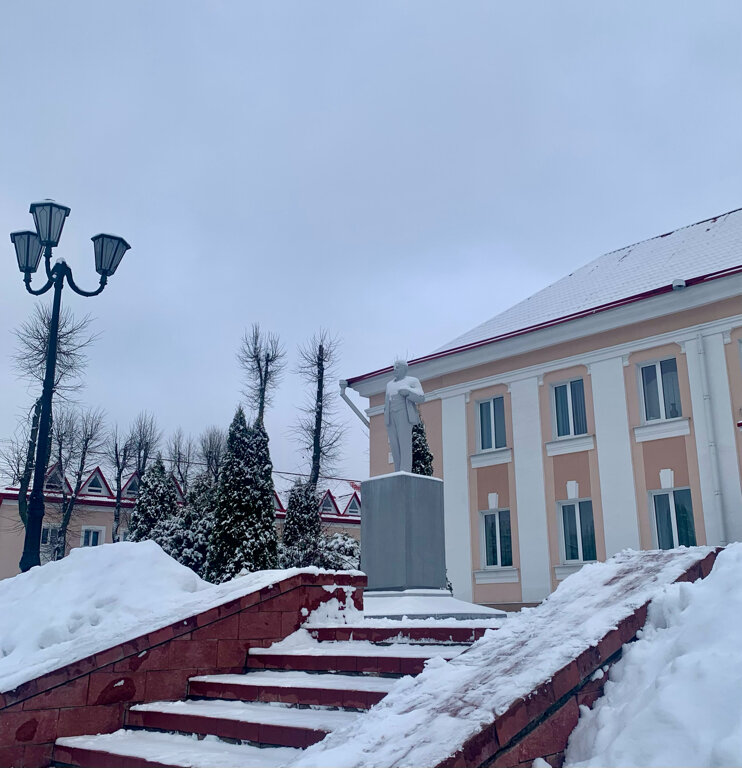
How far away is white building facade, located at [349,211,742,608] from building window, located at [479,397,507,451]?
0.12 feet

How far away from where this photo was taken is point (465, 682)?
3516mm

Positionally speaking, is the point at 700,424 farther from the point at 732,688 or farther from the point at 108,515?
the point at 108,515

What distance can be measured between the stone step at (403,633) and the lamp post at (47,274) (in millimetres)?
4225

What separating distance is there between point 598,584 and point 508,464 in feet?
42.4

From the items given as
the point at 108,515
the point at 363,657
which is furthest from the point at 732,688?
the point at 108,515

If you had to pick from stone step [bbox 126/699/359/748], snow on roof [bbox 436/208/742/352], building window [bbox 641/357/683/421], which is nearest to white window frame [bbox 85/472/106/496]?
snow on roof [bbox 436/208/742/352]

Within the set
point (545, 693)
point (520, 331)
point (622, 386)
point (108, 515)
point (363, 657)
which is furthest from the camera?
point (108, 515)

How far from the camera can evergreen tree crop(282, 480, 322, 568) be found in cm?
2428

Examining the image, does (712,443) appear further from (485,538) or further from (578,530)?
(485,538)

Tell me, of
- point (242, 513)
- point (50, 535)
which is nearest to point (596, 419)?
point (242, 513)

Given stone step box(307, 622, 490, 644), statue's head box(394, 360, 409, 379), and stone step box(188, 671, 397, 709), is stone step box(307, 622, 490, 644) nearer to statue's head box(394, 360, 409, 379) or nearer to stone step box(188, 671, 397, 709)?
stone step box(188, 671, 397, 709)

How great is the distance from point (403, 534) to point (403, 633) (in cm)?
348

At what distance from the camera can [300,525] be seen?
25.7 meters

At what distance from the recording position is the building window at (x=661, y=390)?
15.1 m
